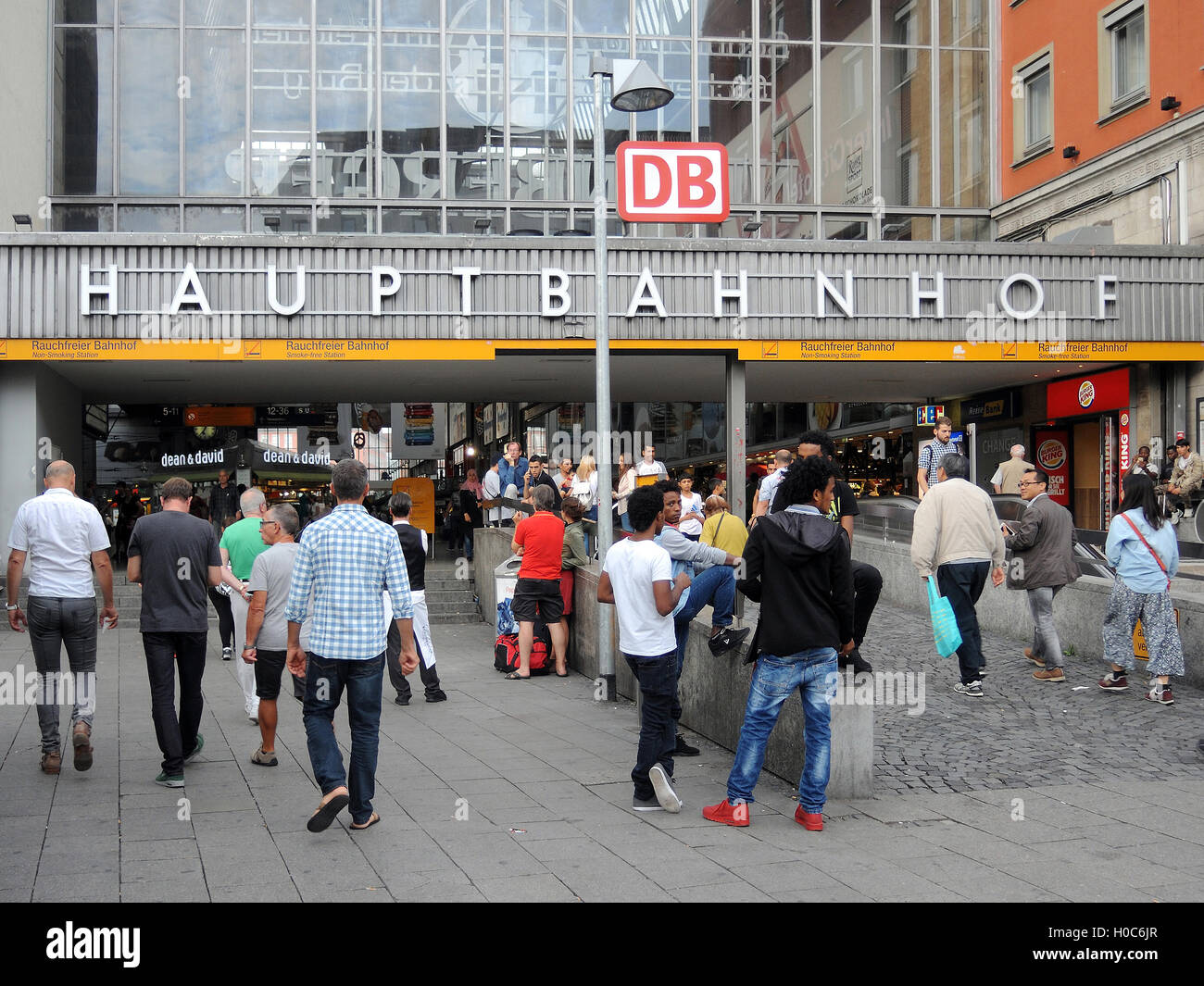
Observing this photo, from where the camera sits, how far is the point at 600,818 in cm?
607

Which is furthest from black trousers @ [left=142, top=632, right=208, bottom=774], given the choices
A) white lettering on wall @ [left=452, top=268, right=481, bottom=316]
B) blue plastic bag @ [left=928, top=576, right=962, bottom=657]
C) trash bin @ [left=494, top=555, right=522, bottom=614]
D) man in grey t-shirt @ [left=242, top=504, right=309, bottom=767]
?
white lettering on wall @ [left=452, top=268, right=481, bottom=316]

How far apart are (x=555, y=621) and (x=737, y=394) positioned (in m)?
8.94

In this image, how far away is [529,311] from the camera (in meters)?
18.6

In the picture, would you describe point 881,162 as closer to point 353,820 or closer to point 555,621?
point 555,621

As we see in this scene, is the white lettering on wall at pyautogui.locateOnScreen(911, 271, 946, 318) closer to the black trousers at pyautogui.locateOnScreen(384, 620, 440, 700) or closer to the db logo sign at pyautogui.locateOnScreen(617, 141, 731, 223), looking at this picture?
the db logo sign at pyautogui.locateOnScreen(617, 141, 731, 223)

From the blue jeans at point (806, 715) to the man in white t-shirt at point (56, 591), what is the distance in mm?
3830

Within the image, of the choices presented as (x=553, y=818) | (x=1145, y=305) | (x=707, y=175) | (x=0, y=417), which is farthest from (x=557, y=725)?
(x=1145, y=305)

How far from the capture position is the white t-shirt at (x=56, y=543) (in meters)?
7.05

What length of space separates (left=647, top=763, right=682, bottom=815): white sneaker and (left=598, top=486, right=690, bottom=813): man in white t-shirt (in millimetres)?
10

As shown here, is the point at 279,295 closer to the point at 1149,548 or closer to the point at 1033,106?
the point at 1149,548

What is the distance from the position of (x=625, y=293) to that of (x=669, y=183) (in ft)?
12.6

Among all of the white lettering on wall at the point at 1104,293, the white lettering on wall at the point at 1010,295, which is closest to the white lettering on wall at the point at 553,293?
the white lettering on wall at the point at 1010,295

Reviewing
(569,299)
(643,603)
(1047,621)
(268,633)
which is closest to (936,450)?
(1047,621)

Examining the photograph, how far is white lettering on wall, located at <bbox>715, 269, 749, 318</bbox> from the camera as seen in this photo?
18969mm
